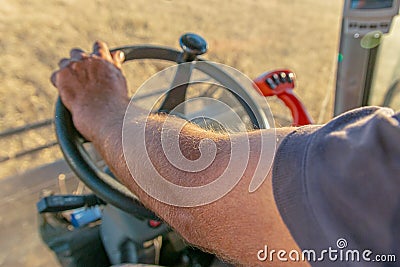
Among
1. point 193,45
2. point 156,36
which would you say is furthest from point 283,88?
point 156,36

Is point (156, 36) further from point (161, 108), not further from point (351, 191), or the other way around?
point (351, 191)

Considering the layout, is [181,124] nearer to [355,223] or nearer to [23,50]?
[355,223]

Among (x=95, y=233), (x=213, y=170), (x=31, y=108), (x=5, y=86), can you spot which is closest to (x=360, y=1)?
(x=95, y=233)

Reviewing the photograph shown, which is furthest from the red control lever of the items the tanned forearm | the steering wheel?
the tanned forearm

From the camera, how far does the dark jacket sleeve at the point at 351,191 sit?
49 cm

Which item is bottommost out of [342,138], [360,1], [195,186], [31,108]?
[31,108]

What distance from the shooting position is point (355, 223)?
49cm

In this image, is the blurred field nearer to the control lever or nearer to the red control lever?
the control lever

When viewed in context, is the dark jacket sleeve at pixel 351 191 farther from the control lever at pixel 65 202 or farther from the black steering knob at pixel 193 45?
the control lever at pixel 65 202

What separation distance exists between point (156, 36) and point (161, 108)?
425 cm

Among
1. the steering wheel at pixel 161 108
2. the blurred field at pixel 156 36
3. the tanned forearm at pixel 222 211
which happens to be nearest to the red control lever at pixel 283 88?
the steering wheel at pixel 161 108

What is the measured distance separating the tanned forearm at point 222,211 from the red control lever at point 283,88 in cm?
53

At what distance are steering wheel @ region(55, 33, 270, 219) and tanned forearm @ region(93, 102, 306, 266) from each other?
0.52ft

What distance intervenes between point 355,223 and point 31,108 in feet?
11.2
